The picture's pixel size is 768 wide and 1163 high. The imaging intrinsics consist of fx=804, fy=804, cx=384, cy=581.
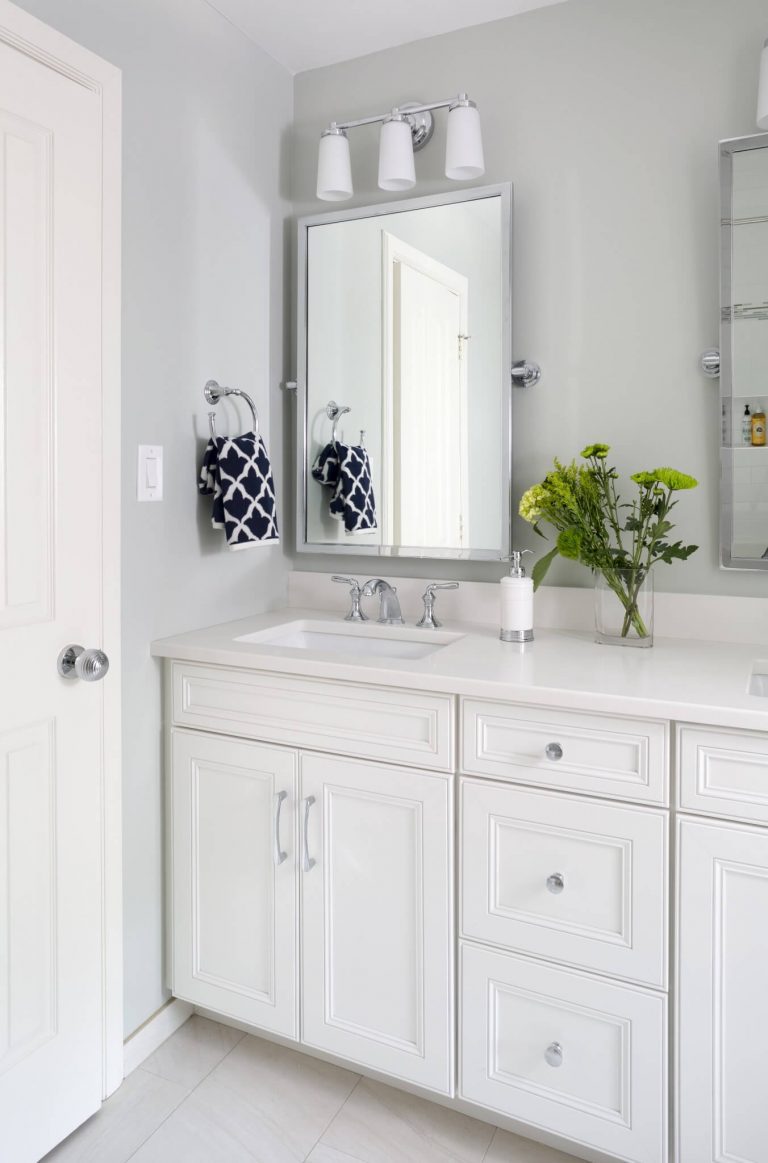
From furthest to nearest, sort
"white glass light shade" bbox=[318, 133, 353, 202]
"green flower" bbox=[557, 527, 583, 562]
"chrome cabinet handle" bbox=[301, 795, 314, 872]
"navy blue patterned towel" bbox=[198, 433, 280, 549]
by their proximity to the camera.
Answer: "white glass light shade" bbox=[318, 133, 353, 202]
"navy blue patterned towel" bbox=[198, 433, 280, 549]
"green flower" bbox=[557, 527, 583, 562]
"chrome cabinet handle" bbox=[301, 795, 314, 872]

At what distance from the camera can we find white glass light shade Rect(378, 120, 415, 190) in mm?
1900

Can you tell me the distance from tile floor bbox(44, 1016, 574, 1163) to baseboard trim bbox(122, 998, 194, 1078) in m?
0.02

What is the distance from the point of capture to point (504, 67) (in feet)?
6.34

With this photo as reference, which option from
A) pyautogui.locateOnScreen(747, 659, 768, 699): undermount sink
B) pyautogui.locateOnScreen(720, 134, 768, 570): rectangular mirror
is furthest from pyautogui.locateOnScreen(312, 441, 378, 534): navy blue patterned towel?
pyautogui.locateOnScreen(747, 659, 768, 699): undermount sink

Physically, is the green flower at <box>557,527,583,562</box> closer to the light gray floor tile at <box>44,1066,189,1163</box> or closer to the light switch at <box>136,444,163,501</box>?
the light switch at <box>136,444,163,501</box>

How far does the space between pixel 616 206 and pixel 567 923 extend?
1524 mm

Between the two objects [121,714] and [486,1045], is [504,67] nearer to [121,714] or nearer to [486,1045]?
[121,714]

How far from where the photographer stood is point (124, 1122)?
1592 mm

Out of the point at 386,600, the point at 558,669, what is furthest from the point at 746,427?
Answer: the point at 386,600

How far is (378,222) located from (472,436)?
61 cm

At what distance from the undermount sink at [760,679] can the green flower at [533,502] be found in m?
0.55

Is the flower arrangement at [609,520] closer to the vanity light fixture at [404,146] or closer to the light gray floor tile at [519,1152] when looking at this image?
the vanity light fixture at [404,146]

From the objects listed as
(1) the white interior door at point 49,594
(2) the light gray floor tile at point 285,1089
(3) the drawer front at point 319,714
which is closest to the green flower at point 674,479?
(3) the drawer front at point 319,714

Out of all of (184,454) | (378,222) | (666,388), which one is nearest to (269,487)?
(184,454)
